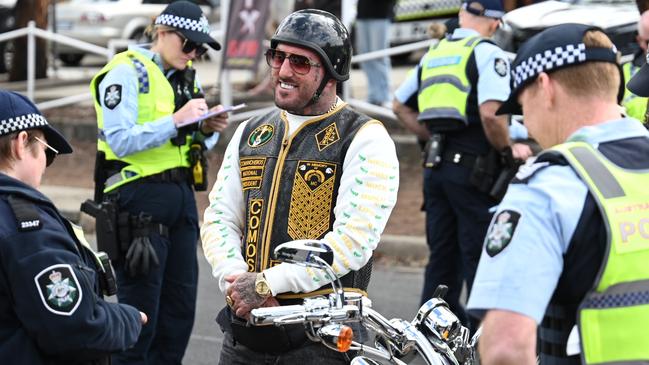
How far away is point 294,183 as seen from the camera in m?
4.19

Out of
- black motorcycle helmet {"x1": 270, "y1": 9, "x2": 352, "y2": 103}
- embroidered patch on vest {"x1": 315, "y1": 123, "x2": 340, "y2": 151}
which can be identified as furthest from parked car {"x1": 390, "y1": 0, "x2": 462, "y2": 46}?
embroidered patch on vest {"x1": 315, "y1": 123, "x2": 340, "y2": 151}

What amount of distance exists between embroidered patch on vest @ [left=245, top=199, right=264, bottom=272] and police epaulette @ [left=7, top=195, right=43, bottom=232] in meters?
0.83

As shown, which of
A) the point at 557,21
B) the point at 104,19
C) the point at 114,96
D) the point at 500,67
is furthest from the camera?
the point at 104,19

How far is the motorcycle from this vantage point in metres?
3.45

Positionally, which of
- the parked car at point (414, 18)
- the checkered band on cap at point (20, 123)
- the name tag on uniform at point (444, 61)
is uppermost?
the checkered band on cap at point (20, 123)

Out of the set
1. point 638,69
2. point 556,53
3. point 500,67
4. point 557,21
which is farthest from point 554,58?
point 557,21

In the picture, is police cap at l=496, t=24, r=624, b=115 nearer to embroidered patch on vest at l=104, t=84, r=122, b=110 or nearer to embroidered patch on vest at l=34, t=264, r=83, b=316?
embroidered patch on vest at l=34, t=264, r=83, b=316

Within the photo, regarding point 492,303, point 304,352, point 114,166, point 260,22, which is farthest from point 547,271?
point 260,22

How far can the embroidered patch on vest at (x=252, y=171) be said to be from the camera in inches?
169

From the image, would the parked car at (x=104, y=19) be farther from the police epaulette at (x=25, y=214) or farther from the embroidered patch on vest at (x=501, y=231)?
the embroidered patch on vest at (x=501, y=231)

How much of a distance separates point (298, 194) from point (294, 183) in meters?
0.04

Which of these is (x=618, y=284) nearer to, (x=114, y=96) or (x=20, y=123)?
(x=20, y=123)

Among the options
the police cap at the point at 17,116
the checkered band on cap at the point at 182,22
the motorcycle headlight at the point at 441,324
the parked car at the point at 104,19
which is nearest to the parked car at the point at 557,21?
the checkered band on cap at the point at 182,22

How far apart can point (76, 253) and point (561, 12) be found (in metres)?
8.30
